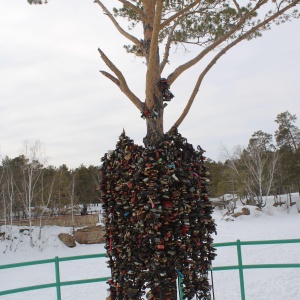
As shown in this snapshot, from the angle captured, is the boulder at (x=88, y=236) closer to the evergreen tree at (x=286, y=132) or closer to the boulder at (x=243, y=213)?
the boulder at (x=243, y=213)

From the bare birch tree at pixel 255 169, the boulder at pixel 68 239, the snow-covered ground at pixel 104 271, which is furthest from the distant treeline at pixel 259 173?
Result: the boulder at pixel 68 239

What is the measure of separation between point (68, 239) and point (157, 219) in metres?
19.5

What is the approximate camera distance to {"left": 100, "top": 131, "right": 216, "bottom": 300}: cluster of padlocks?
3.84 meters

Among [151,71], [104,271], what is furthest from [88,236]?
[151,71]

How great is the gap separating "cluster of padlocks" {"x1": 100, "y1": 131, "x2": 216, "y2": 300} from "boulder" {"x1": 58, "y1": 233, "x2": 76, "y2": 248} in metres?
18.4

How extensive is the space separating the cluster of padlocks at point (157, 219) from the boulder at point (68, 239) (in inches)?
724

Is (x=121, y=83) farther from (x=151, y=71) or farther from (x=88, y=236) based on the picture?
(x=88, y=236)

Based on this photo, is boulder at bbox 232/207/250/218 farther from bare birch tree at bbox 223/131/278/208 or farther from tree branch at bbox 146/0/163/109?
tree branch at bbox 146/0/163/109

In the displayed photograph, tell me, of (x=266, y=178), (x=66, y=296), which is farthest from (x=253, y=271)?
(x=266, y=178)

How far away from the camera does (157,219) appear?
12.5 feet

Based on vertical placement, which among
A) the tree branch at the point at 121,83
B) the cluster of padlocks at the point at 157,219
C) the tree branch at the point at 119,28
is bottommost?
the cluster of padlocks at the point at 157,219

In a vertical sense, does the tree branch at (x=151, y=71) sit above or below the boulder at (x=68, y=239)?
above

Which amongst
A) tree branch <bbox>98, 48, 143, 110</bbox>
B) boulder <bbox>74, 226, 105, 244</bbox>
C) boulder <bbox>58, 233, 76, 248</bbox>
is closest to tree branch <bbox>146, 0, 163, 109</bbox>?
tree branch <bbox>98, 48, 143, 110</bbox>

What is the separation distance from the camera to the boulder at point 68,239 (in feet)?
71.9
